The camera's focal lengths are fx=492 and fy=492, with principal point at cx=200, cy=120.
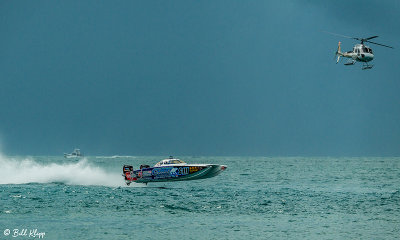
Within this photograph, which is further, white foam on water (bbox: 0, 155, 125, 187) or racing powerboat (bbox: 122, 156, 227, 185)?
white foam on water (bbox: 0, 155, 125, 187)

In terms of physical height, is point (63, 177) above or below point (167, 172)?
above

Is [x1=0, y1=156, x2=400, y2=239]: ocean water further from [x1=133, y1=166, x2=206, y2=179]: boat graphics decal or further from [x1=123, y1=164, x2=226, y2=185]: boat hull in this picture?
[x1=133, y1=166, x2=206, y2=179]: boat graphics decal

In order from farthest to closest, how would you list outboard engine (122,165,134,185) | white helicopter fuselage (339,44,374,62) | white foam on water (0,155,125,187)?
white foam on water (0,155,125,187) < white helicopter fuselage (339,44,374,62) < outboard engine (122,165,134,185)

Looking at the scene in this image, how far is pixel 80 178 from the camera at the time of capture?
66.6 m

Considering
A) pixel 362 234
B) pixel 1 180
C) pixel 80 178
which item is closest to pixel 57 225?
pixel 362 234

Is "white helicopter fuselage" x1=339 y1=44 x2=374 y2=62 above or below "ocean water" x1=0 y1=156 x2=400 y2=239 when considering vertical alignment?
above

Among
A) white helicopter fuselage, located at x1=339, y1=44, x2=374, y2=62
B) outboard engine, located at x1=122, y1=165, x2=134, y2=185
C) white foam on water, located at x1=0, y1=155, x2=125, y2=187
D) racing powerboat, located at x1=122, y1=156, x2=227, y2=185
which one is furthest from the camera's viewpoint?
white foam on water, located at x1=0, y1=155, x2=125, y2=187

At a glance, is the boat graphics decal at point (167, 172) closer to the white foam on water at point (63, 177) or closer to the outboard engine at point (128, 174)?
the outboard engine at point (128, 174)

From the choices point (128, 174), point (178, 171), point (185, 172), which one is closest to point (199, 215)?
point (185, 172)

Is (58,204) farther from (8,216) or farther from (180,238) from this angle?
(180,238)

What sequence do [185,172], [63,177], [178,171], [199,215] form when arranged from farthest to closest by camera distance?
[63,177] → [178,171] → [185,172] → [199,215]

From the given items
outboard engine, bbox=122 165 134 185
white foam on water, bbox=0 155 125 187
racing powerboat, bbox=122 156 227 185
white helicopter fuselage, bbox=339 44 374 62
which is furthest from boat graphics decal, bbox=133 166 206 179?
white helicopter fuselage, bbox=339 44 374 62

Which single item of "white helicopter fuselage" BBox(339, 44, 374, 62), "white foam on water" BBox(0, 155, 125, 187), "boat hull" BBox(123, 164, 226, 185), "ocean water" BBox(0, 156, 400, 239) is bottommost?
"ocean water" BBox(0, 156, 400, 239)

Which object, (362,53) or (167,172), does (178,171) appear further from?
(362,53)
